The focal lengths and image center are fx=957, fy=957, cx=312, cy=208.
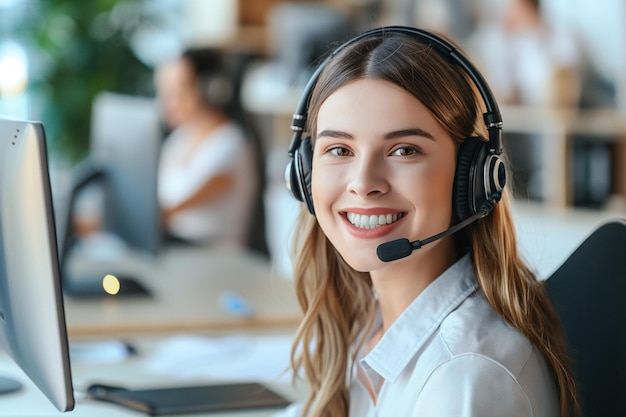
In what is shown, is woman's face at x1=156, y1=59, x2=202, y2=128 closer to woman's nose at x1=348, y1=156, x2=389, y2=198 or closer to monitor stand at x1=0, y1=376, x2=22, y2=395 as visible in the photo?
monitor stand at x1=0, y1=376, x2=22, y2=395

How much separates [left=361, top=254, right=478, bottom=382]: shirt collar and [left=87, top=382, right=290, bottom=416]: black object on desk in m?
0.42

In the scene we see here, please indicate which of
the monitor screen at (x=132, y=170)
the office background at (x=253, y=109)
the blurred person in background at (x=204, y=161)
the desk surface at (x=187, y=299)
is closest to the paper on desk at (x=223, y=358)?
the office background at (x=253, y=109)

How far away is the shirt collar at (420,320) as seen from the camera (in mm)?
1219

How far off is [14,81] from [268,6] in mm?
1535

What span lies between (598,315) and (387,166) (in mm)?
339

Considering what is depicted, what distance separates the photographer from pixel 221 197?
3594 millimetres

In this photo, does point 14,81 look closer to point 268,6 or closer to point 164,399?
point 268,6

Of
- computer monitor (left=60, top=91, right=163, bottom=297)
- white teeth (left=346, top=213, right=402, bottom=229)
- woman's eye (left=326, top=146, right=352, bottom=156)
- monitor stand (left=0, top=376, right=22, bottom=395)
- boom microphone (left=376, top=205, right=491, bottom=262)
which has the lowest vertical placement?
monitor stand (left=0, top=376, right=22, bottom=395)

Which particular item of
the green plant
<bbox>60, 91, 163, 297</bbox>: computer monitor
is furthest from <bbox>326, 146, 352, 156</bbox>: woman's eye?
the green plant

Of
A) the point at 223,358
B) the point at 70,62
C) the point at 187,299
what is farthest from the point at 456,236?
the point at 70,62

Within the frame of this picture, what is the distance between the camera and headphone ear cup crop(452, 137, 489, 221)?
1.18 meters

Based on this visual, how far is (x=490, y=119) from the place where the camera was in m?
1.19

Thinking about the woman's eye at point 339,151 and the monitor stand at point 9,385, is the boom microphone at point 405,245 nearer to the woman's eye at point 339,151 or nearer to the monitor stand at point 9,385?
the woman's eye at point 339,151

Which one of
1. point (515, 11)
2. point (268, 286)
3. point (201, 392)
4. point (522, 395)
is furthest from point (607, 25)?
point (522, 395)
